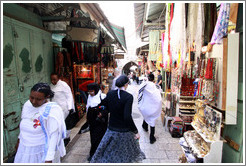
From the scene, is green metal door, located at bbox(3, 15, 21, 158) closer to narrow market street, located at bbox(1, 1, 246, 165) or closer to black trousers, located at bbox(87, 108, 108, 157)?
narrow market street, located at bbox(1, 1, 246, 165)

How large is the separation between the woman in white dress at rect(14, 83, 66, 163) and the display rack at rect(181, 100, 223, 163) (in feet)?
6.96

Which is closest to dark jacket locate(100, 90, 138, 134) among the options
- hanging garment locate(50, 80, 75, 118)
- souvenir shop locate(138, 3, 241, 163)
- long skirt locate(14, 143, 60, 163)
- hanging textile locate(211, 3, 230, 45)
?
long skirt locate(14, 143, 60, 163)

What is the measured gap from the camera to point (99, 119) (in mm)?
2822

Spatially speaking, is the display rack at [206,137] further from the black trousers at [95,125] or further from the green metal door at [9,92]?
the green metal door at [9,92]

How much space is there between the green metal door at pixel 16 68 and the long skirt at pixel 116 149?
1981mm

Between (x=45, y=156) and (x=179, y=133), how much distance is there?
11.6ft

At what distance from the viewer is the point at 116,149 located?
2283mm

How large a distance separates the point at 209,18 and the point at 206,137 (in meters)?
1.79

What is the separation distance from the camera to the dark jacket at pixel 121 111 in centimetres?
218

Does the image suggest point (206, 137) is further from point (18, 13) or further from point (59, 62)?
point (18, 13)

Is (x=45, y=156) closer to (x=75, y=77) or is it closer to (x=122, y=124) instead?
(x=122, y=124)

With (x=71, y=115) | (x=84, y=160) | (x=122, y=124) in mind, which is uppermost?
(x=122, y=124)

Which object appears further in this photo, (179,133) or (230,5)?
(179,133)

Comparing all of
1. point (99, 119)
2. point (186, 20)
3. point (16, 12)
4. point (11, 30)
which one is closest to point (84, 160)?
point (99, 119)
